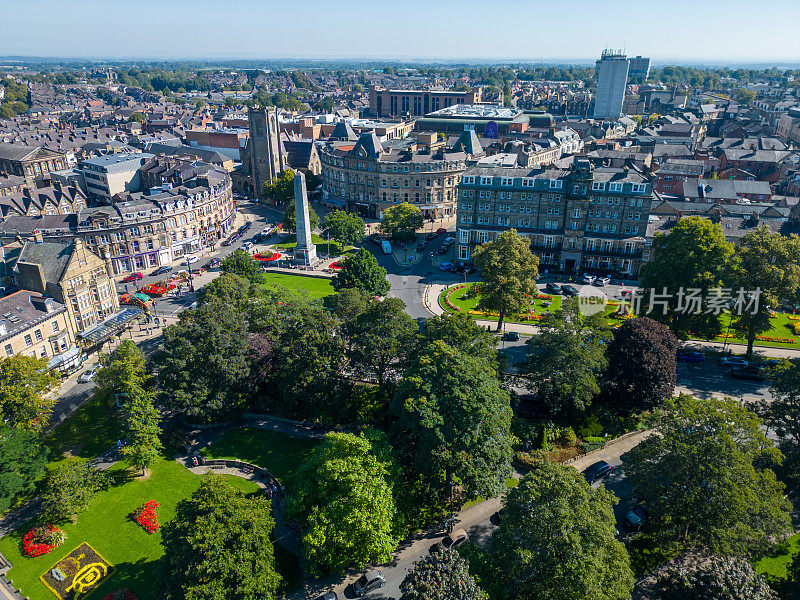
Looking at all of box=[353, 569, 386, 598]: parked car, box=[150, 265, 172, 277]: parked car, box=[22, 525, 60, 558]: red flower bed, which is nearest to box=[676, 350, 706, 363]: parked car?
box=[353, 569, 386, 598]: parked car

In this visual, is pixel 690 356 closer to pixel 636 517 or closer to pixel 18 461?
pixel 636 517

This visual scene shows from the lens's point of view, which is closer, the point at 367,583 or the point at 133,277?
the point at 367,583

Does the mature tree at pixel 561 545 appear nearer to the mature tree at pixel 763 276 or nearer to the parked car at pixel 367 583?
the parked car at pixel 367 583

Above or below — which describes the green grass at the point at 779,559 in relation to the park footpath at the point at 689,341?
below

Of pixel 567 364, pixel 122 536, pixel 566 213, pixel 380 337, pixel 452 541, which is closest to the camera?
pixel 452 541

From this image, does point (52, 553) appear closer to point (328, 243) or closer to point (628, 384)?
point (628, 384)

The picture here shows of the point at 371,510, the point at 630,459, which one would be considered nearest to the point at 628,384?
the point at 630,459

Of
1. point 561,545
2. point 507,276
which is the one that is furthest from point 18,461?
point 507,276

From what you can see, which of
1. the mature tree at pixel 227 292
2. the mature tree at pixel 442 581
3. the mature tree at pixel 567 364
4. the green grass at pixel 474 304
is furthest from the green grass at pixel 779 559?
the mature tree at pixel 227 292
